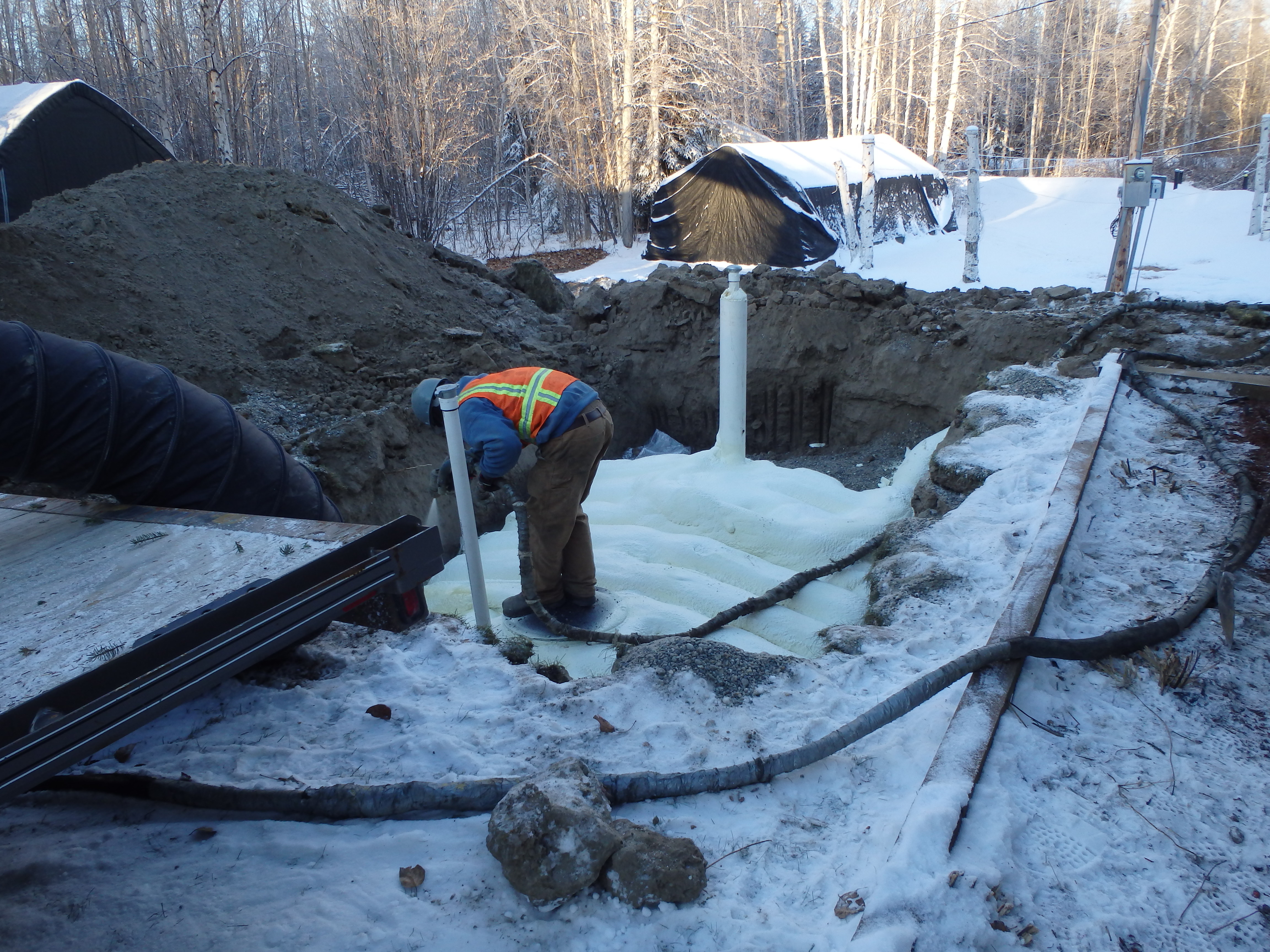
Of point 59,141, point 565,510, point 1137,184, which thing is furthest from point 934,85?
point 565,510

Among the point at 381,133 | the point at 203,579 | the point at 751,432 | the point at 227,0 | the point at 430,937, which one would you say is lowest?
the point at 751,432

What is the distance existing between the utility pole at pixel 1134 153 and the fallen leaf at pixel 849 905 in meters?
9.13

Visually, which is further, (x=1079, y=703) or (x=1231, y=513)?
(x=1231, y=513)

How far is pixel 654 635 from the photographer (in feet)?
14.0

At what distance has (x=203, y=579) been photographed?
7.91 ft

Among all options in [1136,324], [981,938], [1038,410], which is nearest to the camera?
[981,938]

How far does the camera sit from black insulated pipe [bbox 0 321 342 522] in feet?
9.24

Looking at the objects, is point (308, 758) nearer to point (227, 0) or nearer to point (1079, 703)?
point (1079, 703)

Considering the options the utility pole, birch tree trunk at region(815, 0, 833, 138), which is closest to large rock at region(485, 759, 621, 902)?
the utility pole

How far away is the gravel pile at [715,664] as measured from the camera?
8.56ft

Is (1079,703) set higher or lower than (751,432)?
higher

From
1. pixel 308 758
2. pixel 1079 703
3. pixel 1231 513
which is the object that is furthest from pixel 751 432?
pixel 308 758

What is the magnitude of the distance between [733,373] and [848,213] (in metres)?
9.55

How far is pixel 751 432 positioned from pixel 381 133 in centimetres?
984
